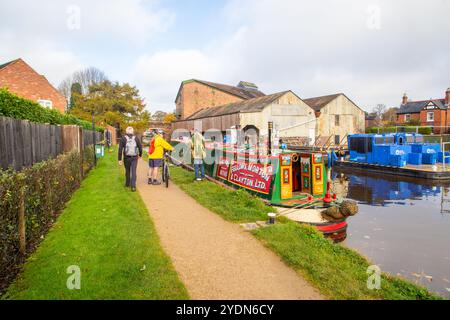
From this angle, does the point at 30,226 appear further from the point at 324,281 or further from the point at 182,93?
the point at 182,93

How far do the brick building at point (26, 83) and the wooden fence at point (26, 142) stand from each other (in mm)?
18021

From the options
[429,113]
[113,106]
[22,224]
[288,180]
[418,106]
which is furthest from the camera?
[418,106]

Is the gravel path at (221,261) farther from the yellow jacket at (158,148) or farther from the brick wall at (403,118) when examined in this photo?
the brick wall at (403,118)

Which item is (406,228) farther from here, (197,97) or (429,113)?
(429,113)

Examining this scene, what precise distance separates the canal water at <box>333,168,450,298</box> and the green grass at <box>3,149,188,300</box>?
507 centimetres

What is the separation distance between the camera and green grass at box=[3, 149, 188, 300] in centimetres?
371

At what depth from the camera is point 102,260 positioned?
15.1 ft

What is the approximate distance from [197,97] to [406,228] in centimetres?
4324

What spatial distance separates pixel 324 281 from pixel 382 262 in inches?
150

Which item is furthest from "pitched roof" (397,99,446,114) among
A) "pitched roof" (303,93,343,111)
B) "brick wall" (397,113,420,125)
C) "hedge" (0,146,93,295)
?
"hedge" (0,146,93,295)

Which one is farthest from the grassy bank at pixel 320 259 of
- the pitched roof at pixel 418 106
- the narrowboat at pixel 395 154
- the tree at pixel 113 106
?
the pitched roof at pixel 418 106

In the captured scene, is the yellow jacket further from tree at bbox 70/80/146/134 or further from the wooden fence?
tree at bbox 70/80/146/134

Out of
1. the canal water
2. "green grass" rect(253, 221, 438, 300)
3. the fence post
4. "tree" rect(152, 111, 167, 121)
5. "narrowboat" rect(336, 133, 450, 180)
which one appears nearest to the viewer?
"green grass" rect(253, 221, 438, 300)

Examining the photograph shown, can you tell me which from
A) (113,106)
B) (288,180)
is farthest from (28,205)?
(113,106)
